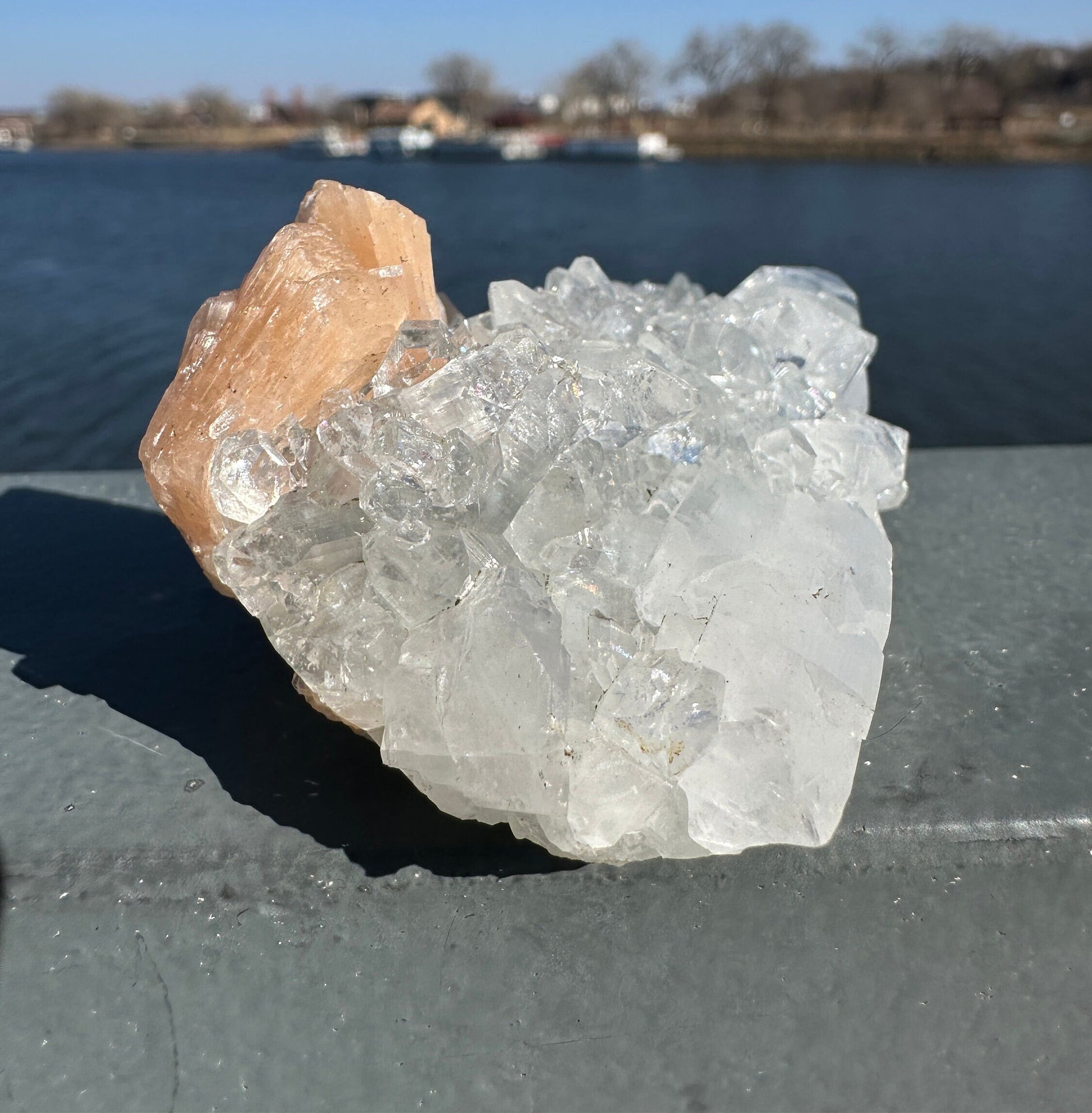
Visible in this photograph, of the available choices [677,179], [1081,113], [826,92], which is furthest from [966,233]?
[826,92]

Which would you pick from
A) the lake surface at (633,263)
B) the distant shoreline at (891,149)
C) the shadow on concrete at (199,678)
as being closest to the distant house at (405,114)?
the distant shoreline at (891,149)

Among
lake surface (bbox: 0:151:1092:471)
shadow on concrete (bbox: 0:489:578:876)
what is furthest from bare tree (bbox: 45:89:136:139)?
shadow on concrete (bbox: 0:489:578:876)

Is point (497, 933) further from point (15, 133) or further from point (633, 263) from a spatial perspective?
point (15, 133)

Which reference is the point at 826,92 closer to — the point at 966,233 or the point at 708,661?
the point at 966,233

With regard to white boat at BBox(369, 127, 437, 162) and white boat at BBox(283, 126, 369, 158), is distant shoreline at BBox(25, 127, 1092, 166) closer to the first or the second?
white boat at BBox(283, 126, 369, 158)

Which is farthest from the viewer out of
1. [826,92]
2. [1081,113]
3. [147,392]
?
[826,92]

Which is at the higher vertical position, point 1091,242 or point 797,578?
point 797,578

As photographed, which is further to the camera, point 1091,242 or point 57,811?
point 1091,242
